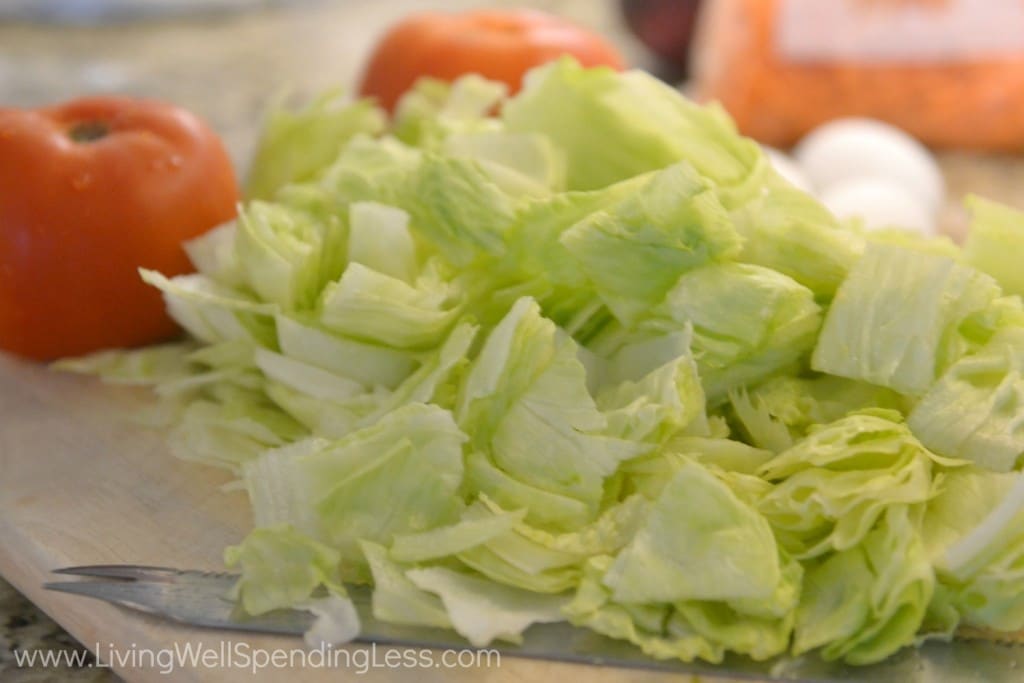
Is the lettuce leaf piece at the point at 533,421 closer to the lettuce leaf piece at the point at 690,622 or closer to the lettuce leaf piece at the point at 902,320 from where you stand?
the lettuce leaf piece at the point at 690,622

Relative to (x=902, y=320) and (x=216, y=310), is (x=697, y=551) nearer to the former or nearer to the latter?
(x=902, y=320)

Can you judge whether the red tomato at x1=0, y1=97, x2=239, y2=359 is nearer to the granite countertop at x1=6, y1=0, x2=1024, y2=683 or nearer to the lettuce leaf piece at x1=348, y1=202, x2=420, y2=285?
the lettuce leaf piece at x1=348, y1=202, x2=420, y2=285

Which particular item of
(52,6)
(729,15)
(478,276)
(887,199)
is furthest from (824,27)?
(52,6)

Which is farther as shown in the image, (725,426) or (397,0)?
(397,0)

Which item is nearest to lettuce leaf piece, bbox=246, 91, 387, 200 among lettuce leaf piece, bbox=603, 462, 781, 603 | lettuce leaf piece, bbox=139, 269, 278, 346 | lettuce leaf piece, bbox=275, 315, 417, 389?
lettuce leaf piece, bbox=139, 269, 278, 346

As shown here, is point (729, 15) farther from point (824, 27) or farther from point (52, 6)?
point (52, 6)

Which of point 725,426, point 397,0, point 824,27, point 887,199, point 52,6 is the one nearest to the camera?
point 725,426
